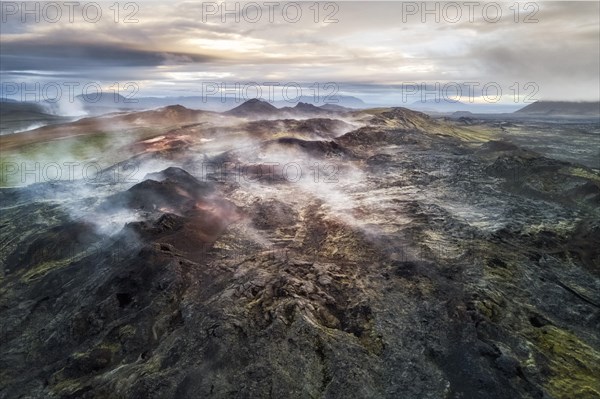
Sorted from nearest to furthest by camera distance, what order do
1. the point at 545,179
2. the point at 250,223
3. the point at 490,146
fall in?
the point at 250,223 < the point at 545,179 < the point at 490,146

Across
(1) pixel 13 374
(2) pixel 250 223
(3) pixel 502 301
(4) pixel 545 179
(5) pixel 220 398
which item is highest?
(4) pixel 545 179

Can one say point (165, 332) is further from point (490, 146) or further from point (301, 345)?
point (490, 146)

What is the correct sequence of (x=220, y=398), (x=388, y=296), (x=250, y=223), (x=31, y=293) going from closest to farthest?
(x=220, y=398) < (x=388, y=296) < (x=31, y=293) < (x=250, y=223)

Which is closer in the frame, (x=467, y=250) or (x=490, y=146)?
(x=467, y=250)

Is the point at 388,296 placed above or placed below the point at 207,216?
below

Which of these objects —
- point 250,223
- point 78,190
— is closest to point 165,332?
point 250,223

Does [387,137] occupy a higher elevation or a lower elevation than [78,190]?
higher

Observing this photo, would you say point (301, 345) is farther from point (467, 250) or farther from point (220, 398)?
point (467, 250)

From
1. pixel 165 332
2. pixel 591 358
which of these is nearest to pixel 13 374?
pixel 165 332

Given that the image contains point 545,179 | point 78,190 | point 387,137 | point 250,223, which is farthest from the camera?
point 387,137
